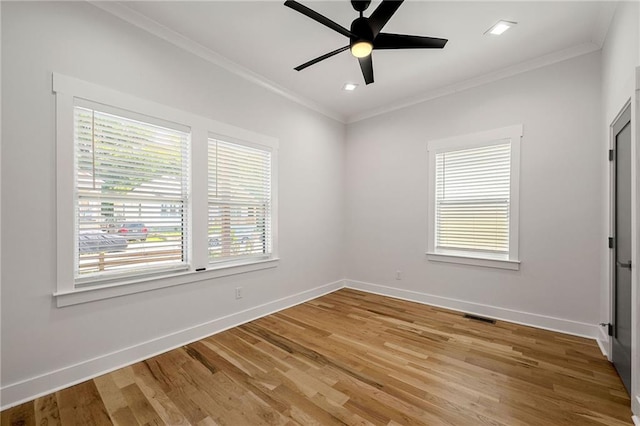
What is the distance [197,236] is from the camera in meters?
2.93

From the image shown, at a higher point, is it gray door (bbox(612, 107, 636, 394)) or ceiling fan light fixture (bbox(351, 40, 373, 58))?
ceiling fan light fixture (bbox(351, 40, 373, 58))

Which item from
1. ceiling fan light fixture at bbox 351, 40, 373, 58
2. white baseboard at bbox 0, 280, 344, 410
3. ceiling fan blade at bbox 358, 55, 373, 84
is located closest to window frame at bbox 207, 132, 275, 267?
white baseboard at bbox 0, 280, 344, 410

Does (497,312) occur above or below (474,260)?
below

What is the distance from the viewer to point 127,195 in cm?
245

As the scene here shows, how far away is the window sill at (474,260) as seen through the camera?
3.33 metres

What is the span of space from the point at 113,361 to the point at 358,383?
2.05 metres

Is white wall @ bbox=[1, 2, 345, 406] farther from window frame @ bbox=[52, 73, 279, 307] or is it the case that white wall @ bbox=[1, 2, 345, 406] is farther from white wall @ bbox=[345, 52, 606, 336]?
white wall @ bbox=[345, 52, 606, 336]

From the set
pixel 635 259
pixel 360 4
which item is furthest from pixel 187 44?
pixel 635 259

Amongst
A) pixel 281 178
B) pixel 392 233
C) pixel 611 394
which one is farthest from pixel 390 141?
pixel 611 394

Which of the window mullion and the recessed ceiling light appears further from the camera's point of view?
the window mullion

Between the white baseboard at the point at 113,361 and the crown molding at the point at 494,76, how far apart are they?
349 cm

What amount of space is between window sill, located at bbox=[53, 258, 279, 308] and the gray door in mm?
3404

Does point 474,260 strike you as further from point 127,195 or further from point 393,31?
point 127,195

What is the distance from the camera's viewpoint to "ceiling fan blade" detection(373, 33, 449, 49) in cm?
219
